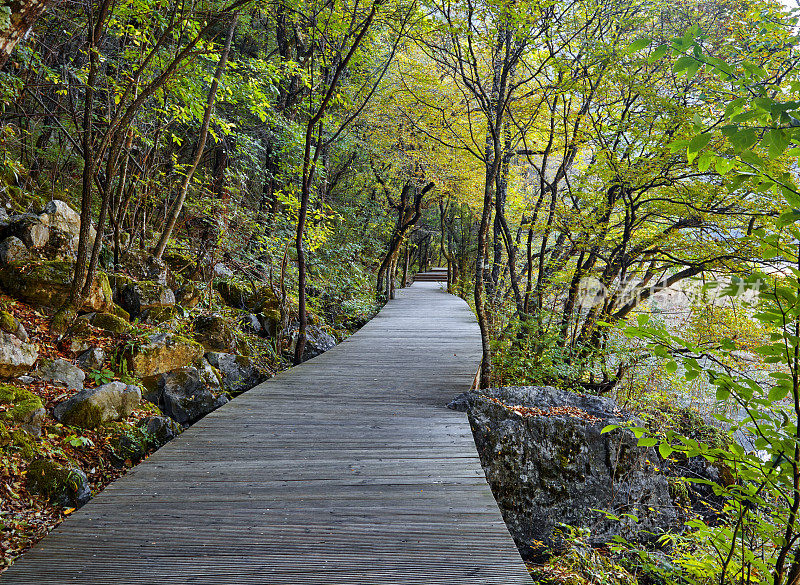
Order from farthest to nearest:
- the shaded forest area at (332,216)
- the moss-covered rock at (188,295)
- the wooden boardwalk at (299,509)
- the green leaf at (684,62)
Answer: the moss-covered rock at (188,295) < the shaded forest area at (332,216) < the wooden boardwalk at (299,509) < the green leaf at (684,62)

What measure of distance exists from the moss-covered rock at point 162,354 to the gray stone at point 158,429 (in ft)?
2.39

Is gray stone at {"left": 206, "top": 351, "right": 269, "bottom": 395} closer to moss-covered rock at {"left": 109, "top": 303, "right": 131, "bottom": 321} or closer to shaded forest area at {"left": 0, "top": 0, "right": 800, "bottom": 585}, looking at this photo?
shaded forest area at {"left": 0, "top": 0, "right": 800, "bottom": 585}

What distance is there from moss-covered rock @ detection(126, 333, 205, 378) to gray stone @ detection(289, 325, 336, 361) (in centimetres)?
214

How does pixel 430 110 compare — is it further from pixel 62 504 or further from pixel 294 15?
pixel 62 504

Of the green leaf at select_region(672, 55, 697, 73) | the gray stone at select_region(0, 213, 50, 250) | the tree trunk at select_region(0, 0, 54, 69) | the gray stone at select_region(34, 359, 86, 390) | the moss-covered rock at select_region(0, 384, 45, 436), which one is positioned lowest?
the moss-covered rock at select_region(0, 384, 45, 436)

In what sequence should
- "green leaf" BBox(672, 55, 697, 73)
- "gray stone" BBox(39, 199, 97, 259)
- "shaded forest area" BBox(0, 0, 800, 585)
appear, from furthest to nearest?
1. "gray stone" BBox(39, 199, 97, 259)
2. "shaded forest area" BBox(0, 0, 800, 585)
3. "green leaf" BBox(672, 55, 697, 73)

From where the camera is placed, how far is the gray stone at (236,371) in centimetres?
543

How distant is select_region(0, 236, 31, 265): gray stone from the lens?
14.5 feet

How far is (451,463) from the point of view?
3.24 m

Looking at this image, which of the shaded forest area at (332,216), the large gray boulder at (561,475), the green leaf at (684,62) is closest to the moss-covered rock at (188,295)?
the shaded forest area at (332,216)

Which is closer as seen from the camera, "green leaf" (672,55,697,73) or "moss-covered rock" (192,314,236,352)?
"green leaf" (672,55,697,73)

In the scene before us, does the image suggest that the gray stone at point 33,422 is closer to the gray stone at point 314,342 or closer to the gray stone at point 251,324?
the gray stone at point 251,324

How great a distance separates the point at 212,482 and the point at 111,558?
0.77m

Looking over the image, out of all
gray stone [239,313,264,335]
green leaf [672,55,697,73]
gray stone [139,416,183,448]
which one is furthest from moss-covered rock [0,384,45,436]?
green leaf [672,55,697,73]
